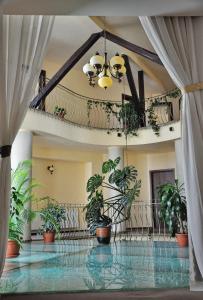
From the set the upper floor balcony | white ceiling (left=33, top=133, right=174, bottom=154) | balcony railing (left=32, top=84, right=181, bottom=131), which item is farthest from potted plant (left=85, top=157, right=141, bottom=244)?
balcony railing (left=32, top=84, right=181, bottom=131)

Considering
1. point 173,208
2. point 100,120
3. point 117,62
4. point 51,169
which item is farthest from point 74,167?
point 117,62

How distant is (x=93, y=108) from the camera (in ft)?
39.5

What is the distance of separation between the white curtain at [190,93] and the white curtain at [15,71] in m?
1.13

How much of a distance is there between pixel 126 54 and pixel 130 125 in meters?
2.44

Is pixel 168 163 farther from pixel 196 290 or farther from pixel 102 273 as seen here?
pixel 196 290

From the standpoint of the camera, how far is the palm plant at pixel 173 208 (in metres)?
6.62

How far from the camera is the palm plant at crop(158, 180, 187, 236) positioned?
662cm

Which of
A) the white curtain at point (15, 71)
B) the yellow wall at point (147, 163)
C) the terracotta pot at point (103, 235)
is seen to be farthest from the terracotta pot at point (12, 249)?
the yellow wall at point (147, 163)

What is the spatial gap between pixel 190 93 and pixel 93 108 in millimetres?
9267

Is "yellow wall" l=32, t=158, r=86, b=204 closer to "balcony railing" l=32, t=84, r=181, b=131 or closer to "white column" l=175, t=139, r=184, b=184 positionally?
"balcony railing" l=32, t=84, r=181, b=131

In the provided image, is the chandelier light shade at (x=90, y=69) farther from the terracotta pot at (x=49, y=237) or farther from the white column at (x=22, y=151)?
the terracotta pot at (x=49, y=237)

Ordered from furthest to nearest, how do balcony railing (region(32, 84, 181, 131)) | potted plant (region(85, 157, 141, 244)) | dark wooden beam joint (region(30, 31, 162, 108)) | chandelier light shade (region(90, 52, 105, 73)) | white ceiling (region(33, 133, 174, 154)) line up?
balcony railing (region(32, 84, 181, 131)), white ceiling (region(33, 133, 174, 154)), dark wooden beam joint (region(30, 31, 162, 108)), potted plant (region(85, 157, 141, 244)), chandelier light shade (region(90, 52, 105, 73))

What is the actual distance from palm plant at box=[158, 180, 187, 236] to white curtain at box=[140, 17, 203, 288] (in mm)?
3973

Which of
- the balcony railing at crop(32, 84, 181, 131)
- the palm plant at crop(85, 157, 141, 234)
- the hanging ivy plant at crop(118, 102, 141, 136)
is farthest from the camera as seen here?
the balcony railing at crop(32, 84, 181, 131)
